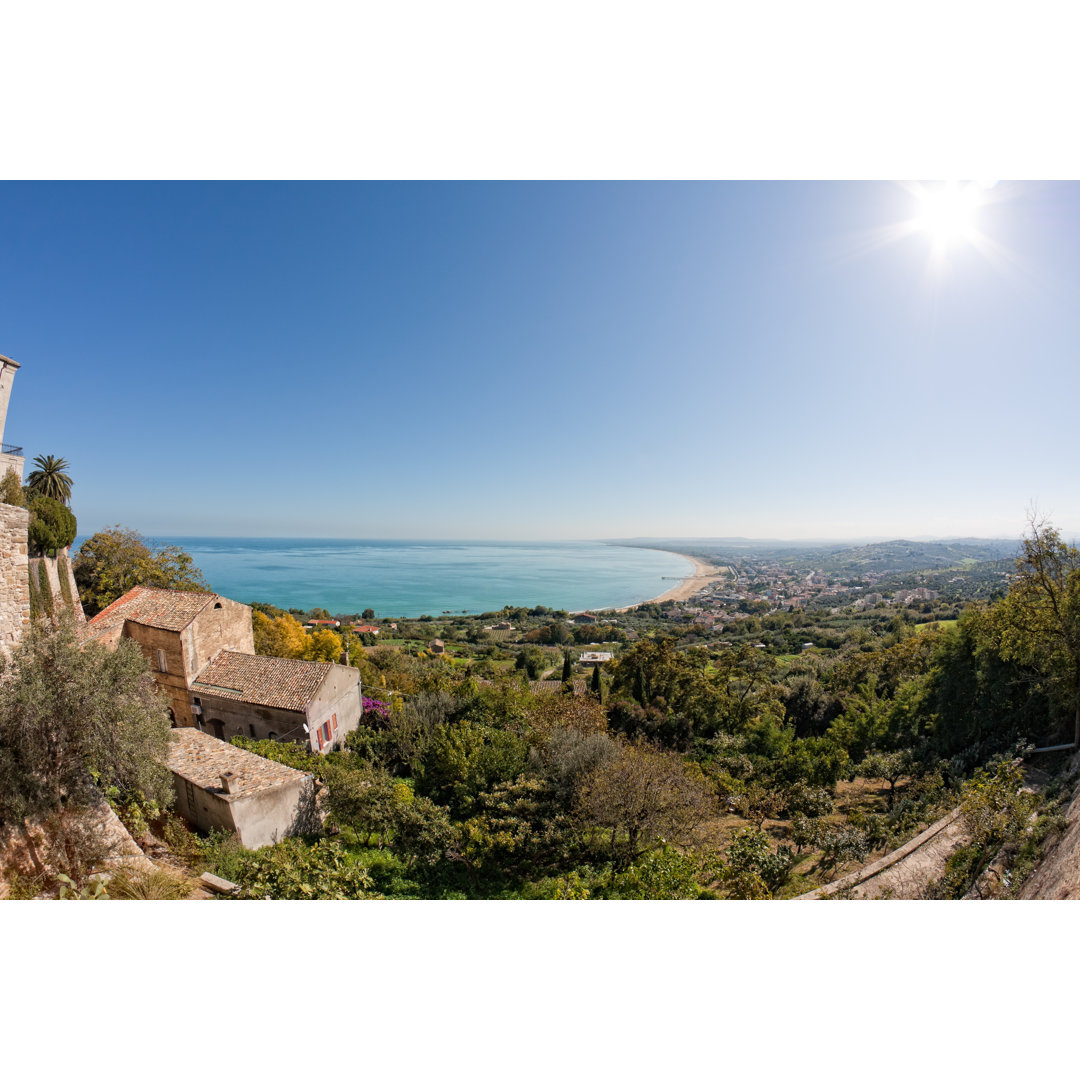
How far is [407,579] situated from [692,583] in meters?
54.8

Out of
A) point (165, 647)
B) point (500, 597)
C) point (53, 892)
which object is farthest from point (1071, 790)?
point (500, 597)

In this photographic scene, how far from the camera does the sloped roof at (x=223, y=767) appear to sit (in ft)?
21.9

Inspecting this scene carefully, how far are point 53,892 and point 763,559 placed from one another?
11936 cm

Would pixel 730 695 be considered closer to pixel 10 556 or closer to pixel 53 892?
pixel 53 892

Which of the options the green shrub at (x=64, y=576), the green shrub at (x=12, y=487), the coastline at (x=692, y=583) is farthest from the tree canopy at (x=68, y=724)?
the coastline at (x=692, y=583)

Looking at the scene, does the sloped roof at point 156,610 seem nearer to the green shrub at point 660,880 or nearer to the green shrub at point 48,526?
the green shrub at point 48,526

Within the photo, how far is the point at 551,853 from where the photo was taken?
6801mm

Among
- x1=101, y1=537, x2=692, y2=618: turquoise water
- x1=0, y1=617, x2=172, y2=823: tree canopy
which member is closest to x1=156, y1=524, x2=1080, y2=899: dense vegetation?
x1=0, y1=617, x2=172, y2=823: tree canopy

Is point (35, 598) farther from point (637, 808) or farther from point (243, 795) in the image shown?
point (637, 808)

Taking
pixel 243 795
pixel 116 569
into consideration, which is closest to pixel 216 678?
pixel 243 795

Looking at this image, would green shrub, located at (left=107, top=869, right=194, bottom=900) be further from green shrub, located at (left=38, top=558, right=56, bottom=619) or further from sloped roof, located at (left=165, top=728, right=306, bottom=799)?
green shrub, located at (left=38, top=558, right=56, bottom=619)

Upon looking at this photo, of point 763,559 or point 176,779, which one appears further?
point 763,559

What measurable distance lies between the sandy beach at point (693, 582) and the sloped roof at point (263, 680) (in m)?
52.8

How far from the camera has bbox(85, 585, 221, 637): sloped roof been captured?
10293 millimetres
